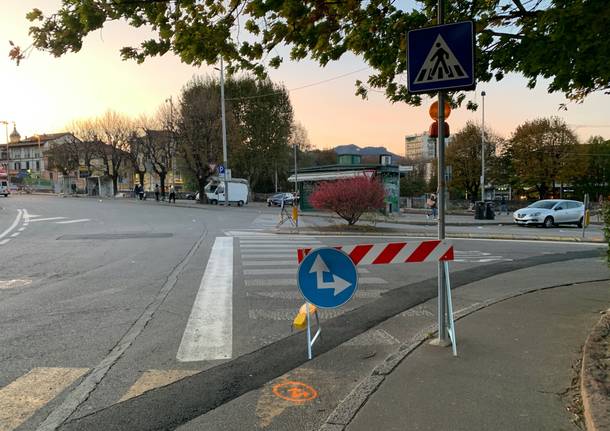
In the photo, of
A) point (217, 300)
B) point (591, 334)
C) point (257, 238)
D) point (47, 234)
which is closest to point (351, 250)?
point (591, 334)

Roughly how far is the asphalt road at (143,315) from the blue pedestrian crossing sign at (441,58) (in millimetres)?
2894

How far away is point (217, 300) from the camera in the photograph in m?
7.62

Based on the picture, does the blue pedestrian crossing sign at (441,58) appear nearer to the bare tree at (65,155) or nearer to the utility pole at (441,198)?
the utility pole at (441,198)

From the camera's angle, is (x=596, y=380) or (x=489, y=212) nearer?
(x=596, y=380)

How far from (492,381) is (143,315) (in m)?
4.68

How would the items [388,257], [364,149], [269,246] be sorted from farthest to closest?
[364,149] < [269,246] < [388,257]

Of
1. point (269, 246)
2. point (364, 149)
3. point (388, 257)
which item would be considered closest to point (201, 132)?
point (269, 246)

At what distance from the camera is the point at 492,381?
13.4ft

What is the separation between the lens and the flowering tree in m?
21.2

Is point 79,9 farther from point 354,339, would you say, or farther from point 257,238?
point 257,238

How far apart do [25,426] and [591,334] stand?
5.26m

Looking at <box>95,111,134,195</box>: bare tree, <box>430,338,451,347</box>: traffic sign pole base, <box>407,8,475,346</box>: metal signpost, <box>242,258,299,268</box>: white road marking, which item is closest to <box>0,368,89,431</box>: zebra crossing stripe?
<box>430,338,451,347</box>: traffic sign pole base

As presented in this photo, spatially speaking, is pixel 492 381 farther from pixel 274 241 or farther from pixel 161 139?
pixel 161 139

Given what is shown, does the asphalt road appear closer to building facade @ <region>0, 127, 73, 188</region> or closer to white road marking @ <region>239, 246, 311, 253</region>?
white road marking @ <region>239, 246, 311, 253</region>
